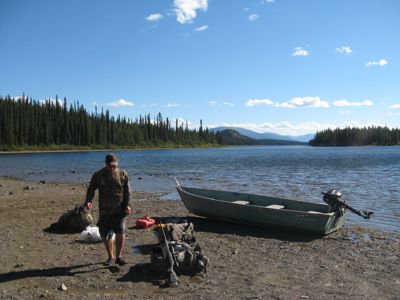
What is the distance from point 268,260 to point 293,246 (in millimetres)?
1995

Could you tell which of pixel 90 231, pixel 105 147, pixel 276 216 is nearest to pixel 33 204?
pixel 90 231

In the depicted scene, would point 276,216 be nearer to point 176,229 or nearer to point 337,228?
point 337,228

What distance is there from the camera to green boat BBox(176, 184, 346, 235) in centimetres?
1297

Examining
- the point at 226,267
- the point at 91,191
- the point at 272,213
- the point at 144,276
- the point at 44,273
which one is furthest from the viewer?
the point at 272,213

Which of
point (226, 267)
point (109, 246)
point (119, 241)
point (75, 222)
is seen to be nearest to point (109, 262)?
point (109, 246)

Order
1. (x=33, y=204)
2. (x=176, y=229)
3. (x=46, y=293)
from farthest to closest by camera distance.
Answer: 1. (x=33, y=204)
2. (x=176, y=229)
3. (x=46, y=293)

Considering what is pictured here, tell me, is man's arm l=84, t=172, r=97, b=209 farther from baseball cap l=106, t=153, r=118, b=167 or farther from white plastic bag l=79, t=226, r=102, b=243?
white plastic bag l=79, t=226, r=102, b=243

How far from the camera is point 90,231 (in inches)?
448

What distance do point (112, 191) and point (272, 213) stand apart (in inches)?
255

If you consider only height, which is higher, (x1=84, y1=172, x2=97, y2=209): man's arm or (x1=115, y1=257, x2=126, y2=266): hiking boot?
(x1=84, y1=172, x2=97, y2=209): man's arm

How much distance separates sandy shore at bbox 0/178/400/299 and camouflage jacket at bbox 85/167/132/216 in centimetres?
122

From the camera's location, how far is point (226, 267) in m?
9.22

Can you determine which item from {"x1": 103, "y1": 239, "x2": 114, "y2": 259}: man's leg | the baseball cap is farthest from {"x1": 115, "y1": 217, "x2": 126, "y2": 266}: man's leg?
the baseball cap

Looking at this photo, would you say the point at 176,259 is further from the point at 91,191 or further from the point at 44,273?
the point at 44,273
